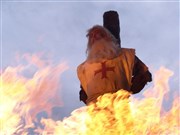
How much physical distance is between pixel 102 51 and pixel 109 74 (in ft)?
1.90

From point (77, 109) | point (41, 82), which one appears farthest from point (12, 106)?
point (77, 109)

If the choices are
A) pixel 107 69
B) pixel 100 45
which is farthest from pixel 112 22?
pixel 107 69

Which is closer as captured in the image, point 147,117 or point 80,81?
point 147,117

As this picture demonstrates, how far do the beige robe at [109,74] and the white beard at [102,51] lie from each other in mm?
89

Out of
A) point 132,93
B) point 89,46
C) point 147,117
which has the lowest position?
point 147,117

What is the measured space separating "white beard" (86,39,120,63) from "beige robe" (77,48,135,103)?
89 mm

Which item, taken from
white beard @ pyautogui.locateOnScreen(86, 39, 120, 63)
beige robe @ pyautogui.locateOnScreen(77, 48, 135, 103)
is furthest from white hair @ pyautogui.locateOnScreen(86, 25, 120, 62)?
beige robe @ pyautogui.locateOnScreen(77, 48, 135, 103)

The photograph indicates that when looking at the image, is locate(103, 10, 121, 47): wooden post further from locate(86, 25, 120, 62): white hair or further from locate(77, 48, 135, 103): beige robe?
locate(77, 48, 135, 103): beige robe

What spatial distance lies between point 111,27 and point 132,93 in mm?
1526

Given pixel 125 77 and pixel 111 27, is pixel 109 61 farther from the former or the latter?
pixel 111 27

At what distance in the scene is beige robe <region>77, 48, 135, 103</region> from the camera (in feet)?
24.4

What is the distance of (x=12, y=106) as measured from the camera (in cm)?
802

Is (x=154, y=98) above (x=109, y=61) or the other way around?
the other way around

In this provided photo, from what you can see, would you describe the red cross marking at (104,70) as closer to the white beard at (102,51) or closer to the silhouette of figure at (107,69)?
the silhouette of figure at (107,69)
